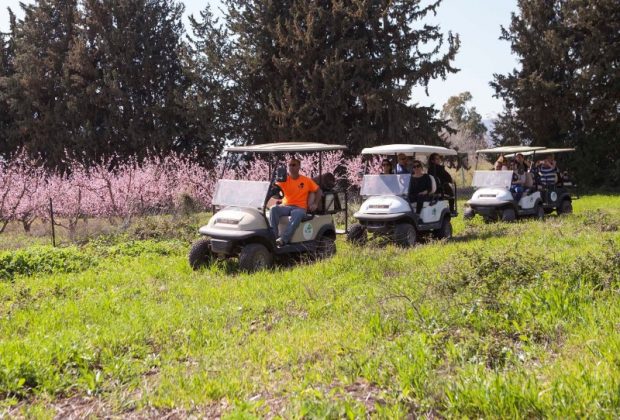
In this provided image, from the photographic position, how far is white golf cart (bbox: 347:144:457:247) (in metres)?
11.2

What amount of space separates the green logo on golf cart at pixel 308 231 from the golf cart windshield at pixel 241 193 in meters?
1.03

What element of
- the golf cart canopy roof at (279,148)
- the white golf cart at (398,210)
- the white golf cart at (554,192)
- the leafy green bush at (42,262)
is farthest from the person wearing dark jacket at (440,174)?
the leafy green bush at (42,262)

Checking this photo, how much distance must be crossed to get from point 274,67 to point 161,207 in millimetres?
11791

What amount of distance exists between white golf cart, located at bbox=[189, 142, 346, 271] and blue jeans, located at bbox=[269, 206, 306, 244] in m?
0.12

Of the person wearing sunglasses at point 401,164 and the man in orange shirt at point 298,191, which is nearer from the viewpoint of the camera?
the man in orange shirt at point 298,191

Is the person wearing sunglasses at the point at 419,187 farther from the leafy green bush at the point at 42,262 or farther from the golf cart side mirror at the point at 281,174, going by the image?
the leafy green bush at the point at 42,262

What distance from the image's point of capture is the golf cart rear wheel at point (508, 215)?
14.6 m

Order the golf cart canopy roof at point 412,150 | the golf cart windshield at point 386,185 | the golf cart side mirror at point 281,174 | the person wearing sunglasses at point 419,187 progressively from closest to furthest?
the golf cart side mirror at point 281,174
the golf cart canopy roof at point 412,150
the golf cart windshield at point 386,185
the person wearing sunglasses at point 419,187

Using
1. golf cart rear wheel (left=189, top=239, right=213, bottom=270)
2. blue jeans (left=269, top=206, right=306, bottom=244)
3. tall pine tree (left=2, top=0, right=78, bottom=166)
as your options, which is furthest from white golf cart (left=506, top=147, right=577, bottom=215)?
tall pine tree (left=2, top=0, right=78, bottom=166)

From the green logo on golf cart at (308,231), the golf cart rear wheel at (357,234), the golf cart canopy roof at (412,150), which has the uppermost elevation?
the golf cart canopy roof at (412,150)

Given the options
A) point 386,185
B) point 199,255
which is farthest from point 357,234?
point 199,255

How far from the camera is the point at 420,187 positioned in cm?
1184

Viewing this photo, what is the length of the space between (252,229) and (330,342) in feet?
13.1

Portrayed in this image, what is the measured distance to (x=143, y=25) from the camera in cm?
3288
